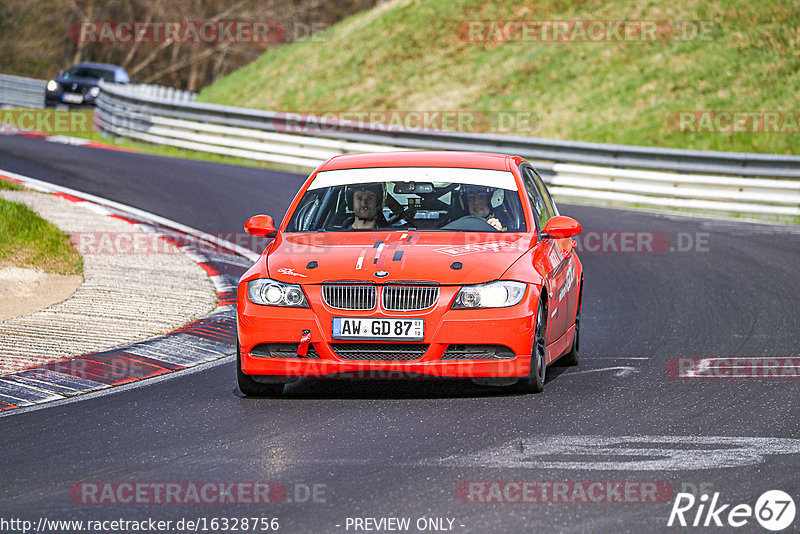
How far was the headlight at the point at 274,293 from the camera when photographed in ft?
25.0

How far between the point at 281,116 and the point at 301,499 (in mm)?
20459

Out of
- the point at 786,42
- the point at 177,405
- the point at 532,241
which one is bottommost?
the point at 177,405

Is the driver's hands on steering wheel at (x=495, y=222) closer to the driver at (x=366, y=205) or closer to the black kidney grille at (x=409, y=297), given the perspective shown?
the driver at (x=366, y=205)

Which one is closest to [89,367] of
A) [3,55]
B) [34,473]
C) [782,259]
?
[34,473]

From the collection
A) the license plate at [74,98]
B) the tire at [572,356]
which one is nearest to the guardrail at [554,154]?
the license plate at [74,98]

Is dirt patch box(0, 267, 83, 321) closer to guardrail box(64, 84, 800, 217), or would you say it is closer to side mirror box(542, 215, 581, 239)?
side mirror box(542, 215, 581, 239)

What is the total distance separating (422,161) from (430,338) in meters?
2.05

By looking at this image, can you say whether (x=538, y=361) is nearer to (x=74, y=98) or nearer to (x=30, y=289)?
(x=30, y=289)

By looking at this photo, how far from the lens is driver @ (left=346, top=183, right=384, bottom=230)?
8609 millimetres

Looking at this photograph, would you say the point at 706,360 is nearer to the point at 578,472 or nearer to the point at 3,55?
the point at 578,472

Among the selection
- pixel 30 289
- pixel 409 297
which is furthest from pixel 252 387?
pixel 30 289

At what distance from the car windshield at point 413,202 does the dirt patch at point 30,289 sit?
3113 mm

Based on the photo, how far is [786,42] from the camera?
104 feet

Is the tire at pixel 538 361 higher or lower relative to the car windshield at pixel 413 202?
lower
